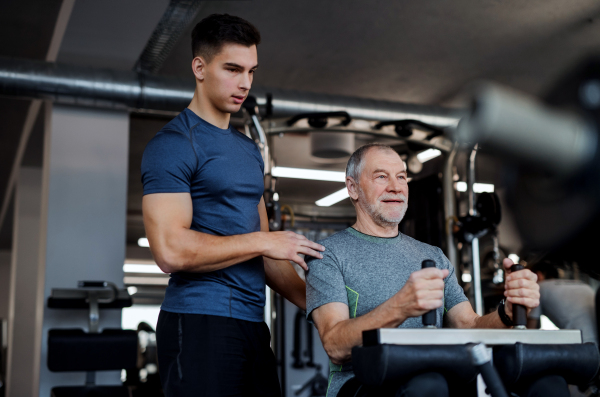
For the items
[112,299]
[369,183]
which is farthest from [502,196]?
[112,299]

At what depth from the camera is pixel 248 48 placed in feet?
4.99

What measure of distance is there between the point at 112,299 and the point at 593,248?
11.8 feet

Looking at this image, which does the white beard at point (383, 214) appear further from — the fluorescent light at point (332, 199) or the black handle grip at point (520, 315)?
Answer: the fluorescent light at point (332, 199)

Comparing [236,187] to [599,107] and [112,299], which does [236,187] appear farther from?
[112,299]

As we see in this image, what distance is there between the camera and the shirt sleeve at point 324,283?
1588 millimetres

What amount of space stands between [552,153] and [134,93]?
4.01 meters

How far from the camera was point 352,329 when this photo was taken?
1404 millimetres

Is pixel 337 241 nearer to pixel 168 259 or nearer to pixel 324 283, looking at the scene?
pixel 324 283

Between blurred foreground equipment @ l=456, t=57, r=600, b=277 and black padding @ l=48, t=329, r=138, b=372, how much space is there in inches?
128

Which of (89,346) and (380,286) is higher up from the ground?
(380,286)

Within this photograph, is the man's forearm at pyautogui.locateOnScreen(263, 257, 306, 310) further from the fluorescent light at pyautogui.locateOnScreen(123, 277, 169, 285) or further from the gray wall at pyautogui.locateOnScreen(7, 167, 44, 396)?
the fluorescent light at pyautogui.locateOnScreen(123, 277, 169, 285)

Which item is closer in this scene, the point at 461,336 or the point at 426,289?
the point at 461,336

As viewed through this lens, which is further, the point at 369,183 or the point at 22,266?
the point at 22,266

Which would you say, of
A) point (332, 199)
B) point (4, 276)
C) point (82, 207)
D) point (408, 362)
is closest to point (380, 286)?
point (408, 362)
